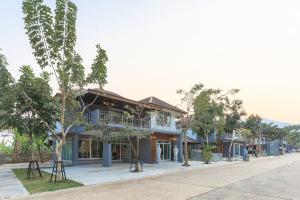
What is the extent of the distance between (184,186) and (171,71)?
981 cm

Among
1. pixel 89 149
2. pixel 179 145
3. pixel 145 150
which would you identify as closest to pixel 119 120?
pixel 89 149

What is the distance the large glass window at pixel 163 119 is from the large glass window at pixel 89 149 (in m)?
6.46

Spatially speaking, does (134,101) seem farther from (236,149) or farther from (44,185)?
(236,149)

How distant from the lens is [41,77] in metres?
18.7

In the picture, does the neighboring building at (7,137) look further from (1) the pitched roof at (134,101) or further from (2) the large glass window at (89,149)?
(1) the pitched roof at (134,101)

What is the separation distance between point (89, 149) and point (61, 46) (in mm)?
14113

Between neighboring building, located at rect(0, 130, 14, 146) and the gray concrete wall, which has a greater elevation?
neighboring building, located at rect(0, 130, 14, 146)

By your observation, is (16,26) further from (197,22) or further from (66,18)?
(197,22)

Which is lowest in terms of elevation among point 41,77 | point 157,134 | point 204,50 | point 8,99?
point 157,134

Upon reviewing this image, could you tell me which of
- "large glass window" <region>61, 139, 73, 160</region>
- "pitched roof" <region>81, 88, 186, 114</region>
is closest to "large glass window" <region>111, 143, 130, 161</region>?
"large glass window" <region>61, 139, 73, 160</region>

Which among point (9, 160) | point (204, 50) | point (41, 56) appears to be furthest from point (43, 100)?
point (9, 160)

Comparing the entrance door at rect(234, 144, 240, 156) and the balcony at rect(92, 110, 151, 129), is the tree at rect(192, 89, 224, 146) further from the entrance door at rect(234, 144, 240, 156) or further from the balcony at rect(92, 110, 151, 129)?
the entrance door at rect(234, 144, 240, 156)

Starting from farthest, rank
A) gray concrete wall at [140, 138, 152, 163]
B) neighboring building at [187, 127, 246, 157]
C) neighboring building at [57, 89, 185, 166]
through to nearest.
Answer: neighboring building at [187, 127, 246, 157]
gray concrete wall at [140, 138, 152, 163]
neighboring building at [57, 89, 185, 166]

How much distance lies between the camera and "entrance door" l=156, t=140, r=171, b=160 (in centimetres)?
3455
